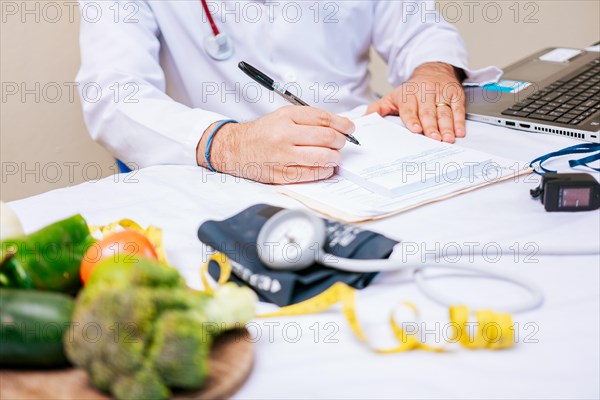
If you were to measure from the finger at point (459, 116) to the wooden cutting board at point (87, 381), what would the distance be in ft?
2.40

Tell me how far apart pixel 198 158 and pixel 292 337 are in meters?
0.54

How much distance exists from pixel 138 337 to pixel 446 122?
827mm

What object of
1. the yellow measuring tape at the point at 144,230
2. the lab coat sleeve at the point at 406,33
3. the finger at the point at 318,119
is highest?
the lab coat sleeve at the point at 406,33

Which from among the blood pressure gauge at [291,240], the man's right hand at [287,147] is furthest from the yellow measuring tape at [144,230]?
the man's right hand at [287,147]

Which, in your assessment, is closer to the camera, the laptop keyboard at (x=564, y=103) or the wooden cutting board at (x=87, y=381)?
the wooden cutting board at (x=87, y=381)

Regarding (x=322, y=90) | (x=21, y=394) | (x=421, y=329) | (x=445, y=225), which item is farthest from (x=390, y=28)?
(x=21, y=394)

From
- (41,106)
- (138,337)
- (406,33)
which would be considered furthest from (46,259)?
(41,106)

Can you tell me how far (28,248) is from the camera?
650 mm

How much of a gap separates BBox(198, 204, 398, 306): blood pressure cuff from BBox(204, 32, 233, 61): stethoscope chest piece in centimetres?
75

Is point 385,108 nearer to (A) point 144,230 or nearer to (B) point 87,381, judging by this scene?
(A) point 144,230

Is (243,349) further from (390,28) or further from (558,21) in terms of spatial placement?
(558,21)

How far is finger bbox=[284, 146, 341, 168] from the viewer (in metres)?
1.00

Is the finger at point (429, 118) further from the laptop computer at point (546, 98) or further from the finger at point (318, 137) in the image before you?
the finger at point (318, 137)

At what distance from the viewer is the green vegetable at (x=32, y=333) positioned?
21.5 inches
